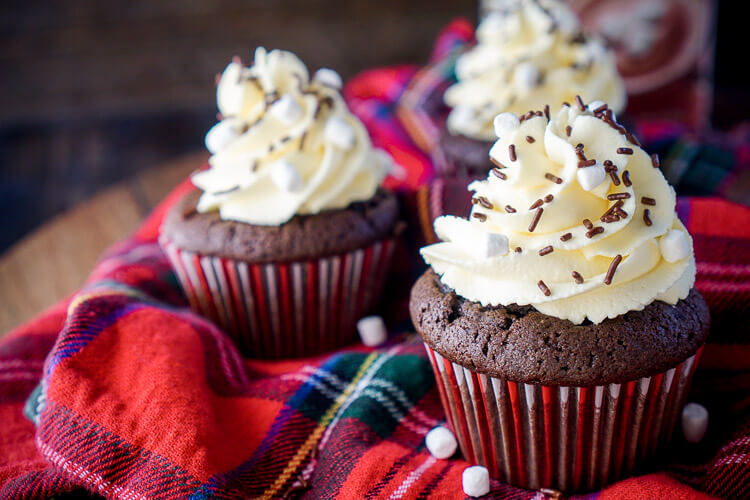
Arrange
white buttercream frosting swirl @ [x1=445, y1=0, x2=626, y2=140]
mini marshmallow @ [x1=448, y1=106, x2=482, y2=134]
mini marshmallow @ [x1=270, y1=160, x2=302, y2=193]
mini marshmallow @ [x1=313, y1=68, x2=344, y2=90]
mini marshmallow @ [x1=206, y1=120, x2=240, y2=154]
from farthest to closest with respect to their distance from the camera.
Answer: mini marshmallow @ [x1=448, y1=106, x2=482, y2=134] → white buttercream frosting swirl @ [x1=445, y1=0, x2=626, y2=140] → mini marshmallow @ [x1=313, y1=68, x2=344, y2=90] → mini marshmallow @ [x1=206, y1=120, x2=240, y2=154] → mini marshmallow @ [x1=270, y1=160, x2=302, y2=193]

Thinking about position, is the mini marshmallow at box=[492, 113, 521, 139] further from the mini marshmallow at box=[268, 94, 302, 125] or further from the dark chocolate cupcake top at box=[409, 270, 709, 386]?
the mini marshmallow at box=[268, 94, 302, 125]

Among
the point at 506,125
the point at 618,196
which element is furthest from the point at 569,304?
the point at 506,125

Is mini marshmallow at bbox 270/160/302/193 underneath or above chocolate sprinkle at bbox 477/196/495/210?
underneath

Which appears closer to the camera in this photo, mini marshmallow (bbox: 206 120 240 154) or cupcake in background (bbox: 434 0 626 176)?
mini marshmallow (bbox: 206 120 240 154)

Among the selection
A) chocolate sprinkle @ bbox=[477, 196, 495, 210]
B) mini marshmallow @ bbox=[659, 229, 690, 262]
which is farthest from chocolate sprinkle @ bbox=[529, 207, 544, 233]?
mini marshmallow @ bbox=[659, 229, 690, 262]

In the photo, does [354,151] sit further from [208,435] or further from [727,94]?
[727,94]

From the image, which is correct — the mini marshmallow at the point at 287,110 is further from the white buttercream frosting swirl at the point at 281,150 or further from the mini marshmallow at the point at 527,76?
the mini marshmallow at the point at 527,76

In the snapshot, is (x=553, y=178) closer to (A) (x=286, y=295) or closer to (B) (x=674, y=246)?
(B) (x=674, y=246)
